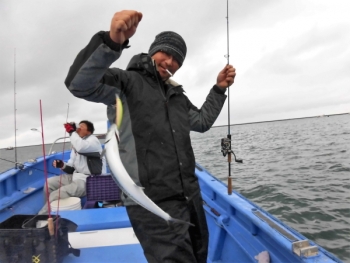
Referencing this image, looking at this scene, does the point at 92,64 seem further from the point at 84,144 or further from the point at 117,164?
the point at 84,144

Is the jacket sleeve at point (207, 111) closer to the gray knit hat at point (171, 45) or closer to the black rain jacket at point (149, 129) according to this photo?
the black rain jacket at point (149, 129)

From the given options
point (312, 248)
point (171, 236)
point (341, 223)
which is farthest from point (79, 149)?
point (341, 223)

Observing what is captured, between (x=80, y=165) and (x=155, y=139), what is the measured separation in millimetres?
3885

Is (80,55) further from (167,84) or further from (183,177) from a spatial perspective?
(183,177)

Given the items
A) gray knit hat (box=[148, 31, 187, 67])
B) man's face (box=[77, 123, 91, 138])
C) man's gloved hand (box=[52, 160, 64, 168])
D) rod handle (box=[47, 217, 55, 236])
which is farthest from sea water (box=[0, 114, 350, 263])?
gray knit hat (box=[148, 31, 187, 67])

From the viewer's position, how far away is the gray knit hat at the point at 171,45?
81.7 inches

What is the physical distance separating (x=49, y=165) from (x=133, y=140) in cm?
689

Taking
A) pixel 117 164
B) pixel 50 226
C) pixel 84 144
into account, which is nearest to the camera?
pixel 117 164

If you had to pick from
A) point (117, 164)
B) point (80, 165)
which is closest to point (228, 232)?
point (117, 164)

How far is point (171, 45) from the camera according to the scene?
82.0 inches

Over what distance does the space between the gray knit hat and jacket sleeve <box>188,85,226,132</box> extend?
1.43 feet

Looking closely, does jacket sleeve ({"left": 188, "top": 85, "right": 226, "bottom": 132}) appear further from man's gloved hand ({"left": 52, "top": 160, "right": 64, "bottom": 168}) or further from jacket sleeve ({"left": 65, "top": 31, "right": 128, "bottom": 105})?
man's gloved hand ({"left": 52, "top": 160, "right": 64, "bottom": 168})

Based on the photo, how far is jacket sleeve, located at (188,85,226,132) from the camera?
7.68 ft

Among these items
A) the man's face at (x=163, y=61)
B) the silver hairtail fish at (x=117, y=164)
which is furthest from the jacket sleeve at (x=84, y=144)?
the silver hairtail fish at (x=117, y=164)
